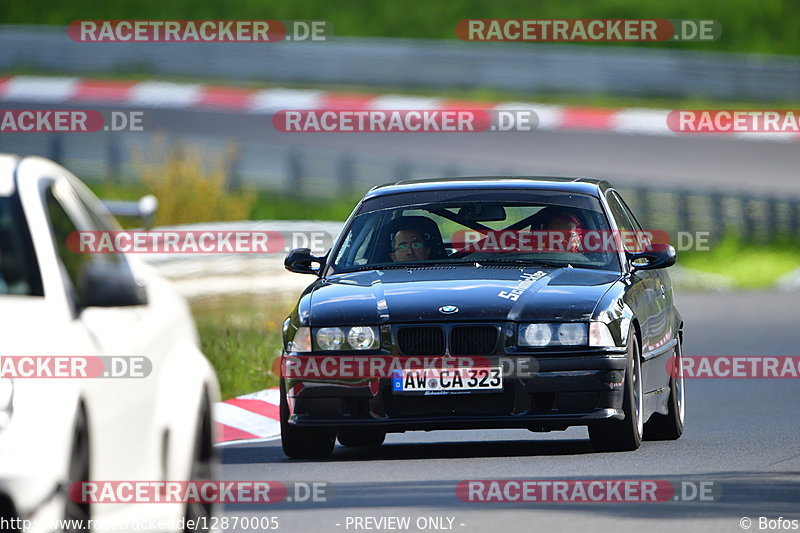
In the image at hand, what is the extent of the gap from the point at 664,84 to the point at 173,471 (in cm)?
2963

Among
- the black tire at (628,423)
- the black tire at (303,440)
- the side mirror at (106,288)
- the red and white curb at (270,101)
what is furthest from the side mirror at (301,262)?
the red and white curb at (270,101)

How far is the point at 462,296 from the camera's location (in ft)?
38.4

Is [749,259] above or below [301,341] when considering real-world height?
below

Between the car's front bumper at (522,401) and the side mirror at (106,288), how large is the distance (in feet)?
14.6

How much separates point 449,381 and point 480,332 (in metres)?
0.33

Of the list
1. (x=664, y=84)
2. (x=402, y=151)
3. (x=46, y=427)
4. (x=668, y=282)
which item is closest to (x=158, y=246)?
(x=668, y=282)

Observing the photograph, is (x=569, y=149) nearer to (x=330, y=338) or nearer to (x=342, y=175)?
(x=342, y=175)

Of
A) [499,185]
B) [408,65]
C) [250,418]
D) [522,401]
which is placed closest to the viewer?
[522,401]

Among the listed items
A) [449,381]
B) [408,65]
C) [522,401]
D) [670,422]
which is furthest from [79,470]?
[408,65]

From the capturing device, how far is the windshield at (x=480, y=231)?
12711 millimetres

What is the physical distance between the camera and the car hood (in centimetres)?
1154

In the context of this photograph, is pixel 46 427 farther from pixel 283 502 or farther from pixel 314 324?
pixel 314 324

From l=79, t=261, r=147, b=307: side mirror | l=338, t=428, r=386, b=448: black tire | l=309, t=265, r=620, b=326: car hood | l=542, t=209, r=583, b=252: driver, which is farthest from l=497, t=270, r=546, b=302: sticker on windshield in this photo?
l=79, t=261, r=147, b=307: side mirror

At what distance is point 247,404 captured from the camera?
14680 millimetres
